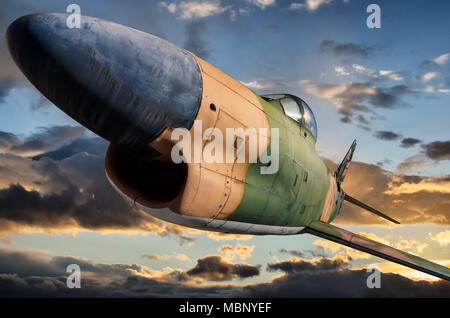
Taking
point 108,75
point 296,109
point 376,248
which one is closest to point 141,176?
point 108,75

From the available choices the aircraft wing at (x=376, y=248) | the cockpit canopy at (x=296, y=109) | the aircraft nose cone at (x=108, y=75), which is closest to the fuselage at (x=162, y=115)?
the aircraft nose cone at (x=108, y=75)

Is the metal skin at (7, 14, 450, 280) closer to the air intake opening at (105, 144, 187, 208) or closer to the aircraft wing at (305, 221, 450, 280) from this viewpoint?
the air intake opening at (105, 144, 187, 208)

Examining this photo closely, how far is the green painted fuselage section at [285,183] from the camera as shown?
4793mm

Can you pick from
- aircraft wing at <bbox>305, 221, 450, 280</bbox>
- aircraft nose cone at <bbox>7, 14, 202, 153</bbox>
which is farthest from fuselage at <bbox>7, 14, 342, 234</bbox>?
aircraft wing at <bbox>305, 221, 450, 280</bbox>

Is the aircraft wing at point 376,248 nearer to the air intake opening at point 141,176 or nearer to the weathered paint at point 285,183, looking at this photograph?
the weathered paint at point 285,183

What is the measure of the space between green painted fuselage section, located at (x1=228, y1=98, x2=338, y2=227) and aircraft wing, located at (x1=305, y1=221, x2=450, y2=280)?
50cm

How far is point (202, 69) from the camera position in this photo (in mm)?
4031

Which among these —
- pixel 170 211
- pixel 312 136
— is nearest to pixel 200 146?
pixel 170 211

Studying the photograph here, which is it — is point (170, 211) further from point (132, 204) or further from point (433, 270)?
point (433, 270)

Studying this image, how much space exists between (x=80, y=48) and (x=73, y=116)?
29.0 inches

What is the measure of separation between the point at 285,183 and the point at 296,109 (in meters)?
1.76

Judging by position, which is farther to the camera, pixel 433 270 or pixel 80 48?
pixel 433 270

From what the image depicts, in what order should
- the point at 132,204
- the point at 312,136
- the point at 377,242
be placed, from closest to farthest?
the point at 132,204
the point at 312,136
the point at 377,242

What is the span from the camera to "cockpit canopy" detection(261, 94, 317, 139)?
6225 mm
